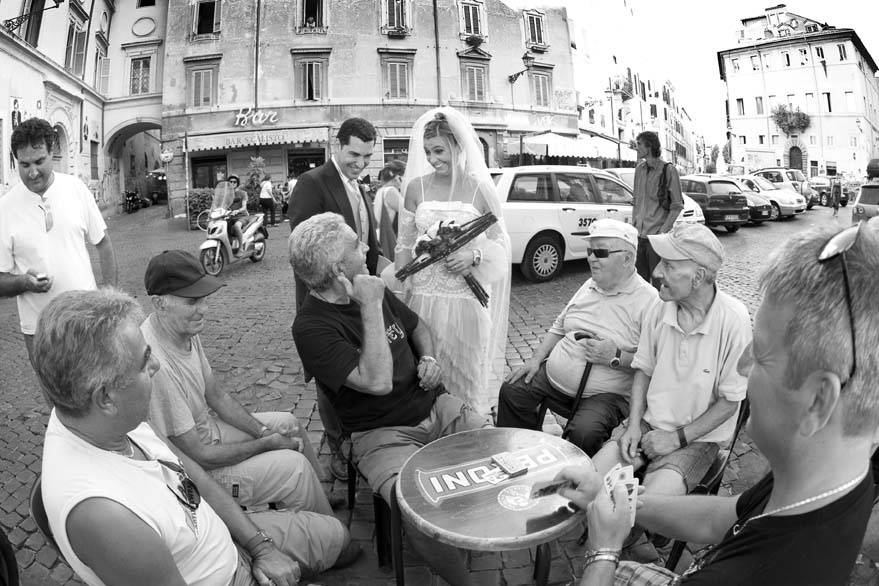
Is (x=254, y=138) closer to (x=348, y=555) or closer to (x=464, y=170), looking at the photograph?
(x=464, y=170)

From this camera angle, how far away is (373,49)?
2475cm

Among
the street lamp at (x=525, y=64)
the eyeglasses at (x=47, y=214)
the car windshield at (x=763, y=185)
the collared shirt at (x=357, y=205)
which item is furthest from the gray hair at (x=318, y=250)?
the street lamp at (x=525, y=64)

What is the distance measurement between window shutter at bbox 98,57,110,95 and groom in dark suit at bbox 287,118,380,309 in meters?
22.6

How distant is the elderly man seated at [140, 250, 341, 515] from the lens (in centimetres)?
232

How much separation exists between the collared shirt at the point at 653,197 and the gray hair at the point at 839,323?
233 inches

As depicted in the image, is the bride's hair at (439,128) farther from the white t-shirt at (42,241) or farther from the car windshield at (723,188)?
the car windshield at (723,188)

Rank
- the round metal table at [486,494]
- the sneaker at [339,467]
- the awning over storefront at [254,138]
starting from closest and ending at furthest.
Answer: the round metal table at [486,494] < the sneaker at [339,467] < the awning over storefront at [254,138]

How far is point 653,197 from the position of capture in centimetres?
A: 671

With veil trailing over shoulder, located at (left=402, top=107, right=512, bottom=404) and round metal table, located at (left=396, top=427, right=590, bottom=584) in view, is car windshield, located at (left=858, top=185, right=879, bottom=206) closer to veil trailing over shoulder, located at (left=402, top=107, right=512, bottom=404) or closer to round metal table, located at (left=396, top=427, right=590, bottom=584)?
veil trailing over shoulder, located at (left=402, top=107, right=512, bottom=404)

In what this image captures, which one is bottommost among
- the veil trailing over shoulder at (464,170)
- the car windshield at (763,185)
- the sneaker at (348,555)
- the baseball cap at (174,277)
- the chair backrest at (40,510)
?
the sneaker at (348,555)

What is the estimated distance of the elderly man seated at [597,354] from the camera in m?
2.92

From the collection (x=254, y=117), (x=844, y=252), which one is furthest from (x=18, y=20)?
(x=844, y=252)

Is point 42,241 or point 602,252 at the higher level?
point 42,241

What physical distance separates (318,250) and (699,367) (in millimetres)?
1718
